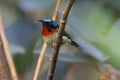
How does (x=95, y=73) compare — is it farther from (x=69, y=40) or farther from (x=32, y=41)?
(x=69, y=40)

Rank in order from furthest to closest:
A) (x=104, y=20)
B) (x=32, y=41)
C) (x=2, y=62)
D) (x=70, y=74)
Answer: (x=70, y=74) < (x=32, y=41) < (x=104, y=20) < (x=2, y=62)

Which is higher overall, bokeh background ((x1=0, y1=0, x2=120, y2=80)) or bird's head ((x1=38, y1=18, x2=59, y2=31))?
bird's head ((x1=38, y1=18, x2=59, y2=31))

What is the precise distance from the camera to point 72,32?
1.11 metres

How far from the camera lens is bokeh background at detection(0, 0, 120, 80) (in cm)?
104

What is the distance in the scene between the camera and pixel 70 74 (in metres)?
1.53

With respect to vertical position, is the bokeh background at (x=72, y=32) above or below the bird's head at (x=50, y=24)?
below

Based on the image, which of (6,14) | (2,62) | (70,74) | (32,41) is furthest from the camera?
(6,14)

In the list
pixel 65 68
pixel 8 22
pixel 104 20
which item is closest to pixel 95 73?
pixel 65 68

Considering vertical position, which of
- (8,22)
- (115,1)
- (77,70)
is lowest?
(77,70)

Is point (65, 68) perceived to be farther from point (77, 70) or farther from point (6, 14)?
point (6, 14)

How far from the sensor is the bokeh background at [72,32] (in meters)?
1.04

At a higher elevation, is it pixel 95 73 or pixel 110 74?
pixel 110 74

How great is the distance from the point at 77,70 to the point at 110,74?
0.57 metres

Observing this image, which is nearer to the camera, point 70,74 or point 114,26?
point 114,26
